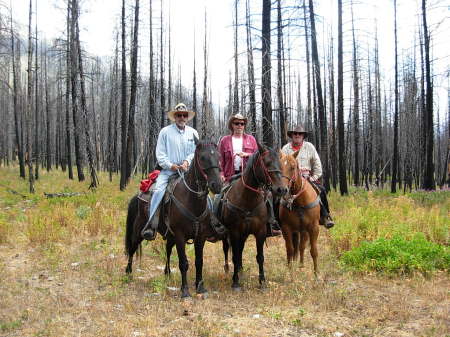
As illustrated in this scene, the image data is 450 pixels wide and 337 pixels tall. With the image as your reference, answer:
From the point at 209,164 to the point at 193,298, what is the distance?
7.04ft

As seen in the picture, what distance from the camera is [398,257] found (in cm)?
730

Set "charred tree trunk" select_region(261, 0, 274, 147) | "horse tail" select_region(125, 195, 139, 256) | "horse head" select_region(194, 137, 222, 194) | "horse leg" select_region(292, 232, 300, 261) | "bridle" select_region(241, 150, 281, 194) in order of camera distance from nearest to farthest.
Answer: "horse head" select_region(194, 137, 222, 194)
"bridle" select_region(241, 150, 281, 194)
"horse tail" select_region(125, 195, 139, 256)
"horse leg" select_region(292, 232, 300, 261)
"charred tree trunk" select_region(261, 0, 274, 147)

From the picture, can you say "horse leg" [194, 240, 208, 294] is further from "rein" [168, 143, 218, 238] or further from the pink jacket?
the pink jacket

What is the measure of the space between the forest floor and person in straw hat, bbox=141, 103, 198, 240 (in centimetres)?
137

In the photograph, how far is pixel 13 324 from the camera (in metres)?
4.77

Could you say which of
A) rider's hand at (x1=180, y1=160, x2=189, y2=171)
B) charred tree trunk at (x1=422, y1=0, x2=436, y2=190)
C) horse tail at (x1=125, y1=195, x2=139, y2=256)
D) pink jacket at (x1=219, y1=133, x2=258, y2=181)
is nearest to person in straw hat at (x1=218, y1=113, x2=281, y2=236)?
pink jacket at (x1=219, y1=133, x2=258, y2=181)

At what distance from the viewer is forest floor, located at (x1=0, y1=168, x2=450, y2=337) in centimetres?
479

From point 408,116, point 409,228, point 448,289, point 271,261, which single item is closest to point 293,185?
point 271,261

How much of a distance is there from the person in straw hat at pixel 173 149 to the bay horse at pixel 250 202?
0.95 metres

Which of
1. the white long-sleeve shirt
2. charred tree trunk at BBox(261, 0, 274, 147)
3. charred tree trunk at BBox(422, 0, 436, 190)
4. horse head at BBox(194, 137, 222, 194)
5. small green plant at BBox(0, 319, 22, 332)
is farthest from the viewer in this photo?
charred tree trunk at BBox(422, 0, 436, 190)

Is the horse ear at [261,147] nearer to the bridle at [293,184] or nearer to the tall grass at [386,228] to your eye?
the bridle at [293,184]

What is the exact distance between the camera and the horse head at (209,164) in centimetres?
524

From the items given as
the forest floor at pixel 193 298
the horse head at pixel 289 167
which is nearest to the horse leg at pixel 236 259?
the forest floor at pixel 193 298

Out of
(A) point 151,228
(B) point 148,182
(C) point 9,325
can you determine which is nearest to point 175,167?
(B) point 148,182
